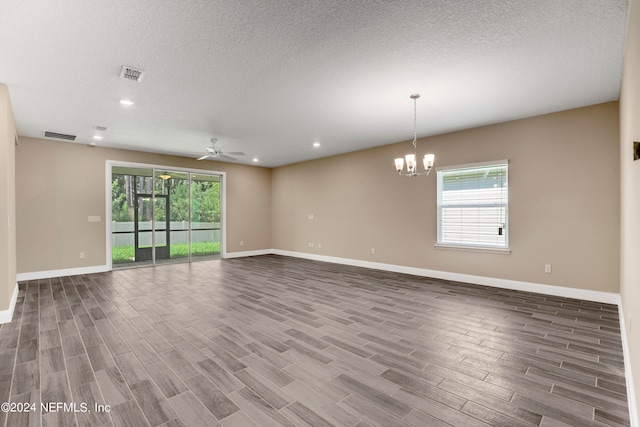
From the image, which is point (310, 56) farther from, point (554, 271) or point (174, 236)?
point (174, 236)

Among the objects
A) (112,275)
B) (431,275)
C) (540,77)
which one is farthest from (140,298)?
(540,77)

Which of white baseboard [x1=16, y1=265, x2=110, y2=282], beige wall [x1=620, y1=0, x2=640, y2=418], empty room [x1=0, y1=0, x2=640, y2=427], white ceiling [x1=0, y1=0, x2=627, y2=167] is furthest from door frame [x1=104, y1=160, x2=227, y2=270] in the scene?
beige wall [x1=620, y1=0, x2=640, y2=418]

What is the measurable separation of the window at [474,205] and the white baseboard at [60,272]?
739cm

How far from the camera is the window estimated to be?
5094 mm

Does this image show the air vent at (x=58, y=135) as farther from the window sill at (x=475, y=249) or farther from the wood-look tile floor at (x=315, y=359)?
the window sill at (x=475, y=249)

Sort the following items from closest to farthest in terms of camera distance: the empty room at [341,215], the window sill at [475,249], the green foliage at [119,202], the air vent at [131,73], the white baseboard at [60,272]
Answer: the empty room at [341,215], the air vent at [131,73], the window sill at [475,249], the white baseboard at [60,272], the green foliage at [119,202]

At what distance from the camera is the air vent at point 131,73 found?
3.17m

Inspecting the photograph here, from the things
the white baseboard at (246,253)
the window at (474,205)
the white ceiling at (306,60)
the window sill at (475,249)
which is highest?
the white ceiling at (306,60)

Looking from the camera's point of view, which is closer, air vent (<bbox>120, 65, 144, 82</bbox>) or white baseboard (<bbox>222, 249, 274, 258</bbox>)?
air vent (<bbox>120, 65, 144, 82</bbox>)

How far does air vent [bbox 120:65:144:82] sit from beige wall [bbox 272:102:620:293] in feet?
16.3

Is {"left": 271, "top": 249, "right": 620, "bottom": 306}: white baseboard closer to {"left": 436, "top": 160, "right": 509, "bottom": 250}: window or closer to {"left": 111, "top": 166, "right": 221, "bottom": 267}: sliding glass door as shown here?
{"left": 436, "top": 160, "right": 509, "bottom": 250}: window

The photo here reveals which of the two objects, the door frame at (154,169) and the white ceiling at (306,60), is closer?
the white ceiling at (306,60)

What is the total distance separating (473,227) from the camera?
17.9 feet

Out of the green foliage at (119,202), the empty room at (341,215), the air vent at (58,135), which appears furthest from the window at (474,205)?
the air vent at (58,135)
